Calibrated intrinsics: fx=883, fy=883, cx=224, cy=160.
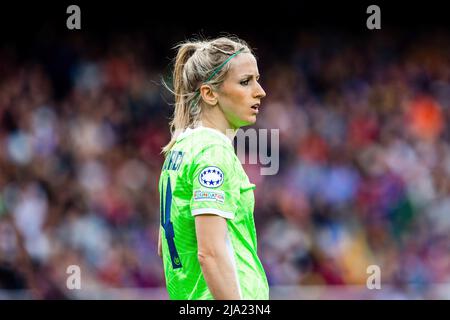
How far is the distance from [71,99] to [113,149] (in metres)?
0.76

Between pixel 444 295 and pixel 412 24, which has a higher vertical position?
pixel 412 24

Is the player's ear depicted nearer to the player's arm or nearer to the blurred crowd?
the player's arm

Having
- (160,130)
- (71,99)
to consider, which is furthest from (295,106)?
(71,99)

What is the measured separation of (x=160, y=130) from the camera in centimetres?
929

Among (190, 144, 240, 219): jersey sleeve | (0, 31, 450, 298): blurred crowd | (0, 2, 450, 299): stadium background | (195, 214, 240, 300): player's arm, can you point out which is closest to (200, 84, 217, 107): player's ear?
(190, 144, 240, 219): jersey sleeve

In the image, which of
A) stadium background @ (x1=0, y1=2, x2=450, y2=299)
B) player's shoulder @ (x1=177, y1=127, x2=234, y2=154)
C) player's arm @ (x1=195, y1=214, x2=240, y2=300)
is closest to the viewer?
player's arm @ (x1=195, y1=214, x2=240, y2=300)

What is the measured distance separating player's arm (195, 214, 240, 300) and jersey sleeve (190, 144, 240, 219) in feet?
0.25

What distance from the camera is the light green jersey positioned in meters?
2.99

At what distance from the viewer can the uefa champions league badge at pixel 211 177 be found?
9.81ft

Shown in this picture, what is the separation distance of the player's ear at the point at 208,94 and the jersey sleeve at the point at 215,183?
0.86 ft

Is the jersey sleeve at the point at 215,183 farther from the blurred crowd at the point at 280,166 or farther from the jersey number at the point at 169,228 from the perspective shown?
the blurred crowd at the point at 280,166

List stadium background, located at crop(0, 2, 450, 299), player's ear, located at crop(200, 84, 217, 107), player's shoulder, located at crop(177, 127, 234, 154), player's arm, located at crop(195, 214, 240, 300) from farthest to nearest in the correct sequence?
1. stadium background, located at crop(0, 2, 450, 299)
2. player's ear, located at crop(200, 84, 217, 107)
3. player's shoulder, located at crop(177, 127, 234, 154)
4. player's arm, located at crop(195, 214, 240, 300)

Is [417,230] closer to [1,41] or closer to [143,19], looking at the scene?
[143,19]

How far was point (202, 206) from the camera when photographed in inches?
117
